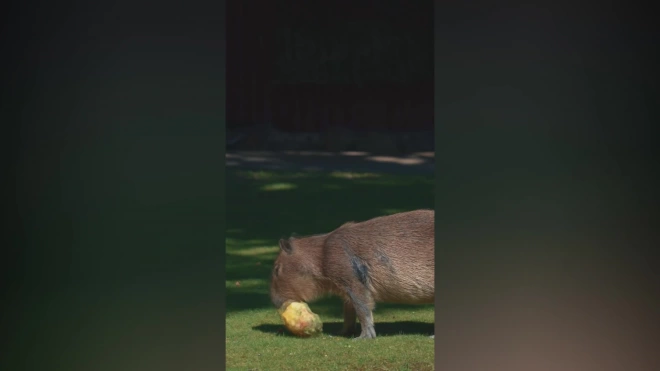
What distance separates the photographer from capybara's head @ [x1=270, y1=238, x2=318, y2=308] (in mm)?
5340

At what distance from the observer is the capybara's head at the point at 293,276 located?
5340 mm

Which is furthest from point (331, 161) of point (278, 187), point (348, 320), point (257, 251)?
point (348, 320)

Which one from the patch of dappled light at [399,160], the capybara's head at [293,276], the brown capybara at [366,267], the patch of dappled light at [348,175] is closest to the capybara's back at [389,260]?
the brown capybara at [366,267]

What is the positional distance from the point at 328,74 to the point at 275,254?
2.28 m

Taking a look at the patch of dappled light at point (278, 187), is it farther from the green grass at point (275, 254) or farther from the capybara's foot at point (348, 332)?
the capybara's foot at point (348, 332)

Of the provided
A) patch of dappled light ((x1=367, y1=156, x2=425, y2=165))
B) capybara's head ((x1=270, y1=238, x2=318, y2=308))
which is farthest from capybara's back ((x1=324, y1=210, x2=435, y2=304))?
patch of dappled light ((x1=367, y1=156, x2=425, y2=165))

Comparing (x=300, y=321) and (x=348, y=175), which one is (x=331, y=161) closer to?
(x=348, y=175)

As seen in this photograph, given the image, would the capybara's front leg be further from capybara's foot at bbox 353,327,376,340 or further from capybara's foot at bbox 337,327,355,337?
capybara's foot at bbox 337,327,355,337

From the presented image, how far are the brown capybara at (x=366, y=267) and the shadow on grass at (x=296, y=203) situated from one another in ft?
4.71

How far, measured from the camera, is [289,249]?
5453 millimetres

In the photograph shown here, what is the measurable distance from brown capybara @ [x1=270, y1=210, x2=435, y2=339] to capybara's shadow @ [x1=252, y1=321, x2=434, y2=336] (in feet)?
0.58
